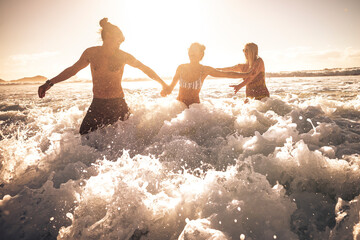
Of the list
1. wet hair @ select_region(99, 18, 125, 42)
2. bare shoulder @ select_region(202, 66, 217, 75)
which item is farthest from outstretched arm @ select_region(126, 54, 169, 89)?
bare shoulder @ select_region(202, 66, 217, 75)

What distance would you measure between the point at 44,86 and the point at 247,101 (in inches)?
186

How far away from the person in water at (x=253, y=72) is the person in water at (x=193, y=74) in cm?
46

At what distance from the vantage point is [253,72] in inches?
202

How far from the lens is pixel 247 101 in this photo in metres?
5.62

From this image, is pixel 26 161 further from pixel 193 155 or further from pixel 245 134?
pixel 245 134

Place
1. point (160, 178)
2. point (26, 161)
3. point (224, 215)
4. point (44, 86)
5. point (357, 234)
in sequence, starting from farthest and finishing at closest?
point (44, 86), point (26, 161), point (160, 178), point (224, 215), point (357, 234)

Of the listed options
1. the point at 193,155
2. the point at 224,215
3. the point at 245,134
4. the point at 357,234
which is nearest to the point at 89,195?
the point at 224,215

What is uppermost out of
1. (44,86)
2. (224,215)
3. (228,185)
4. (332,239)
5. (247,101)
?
(44,86)

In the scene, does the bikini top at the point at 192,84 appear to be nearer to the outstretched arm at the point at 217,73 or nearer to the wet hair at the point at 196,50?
the outstretched arm at the point at 217,73

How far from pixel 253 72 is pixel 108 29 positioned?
349 cm

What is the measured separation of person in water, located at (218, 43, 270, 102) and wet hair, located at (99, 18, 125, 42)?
2760 millimetres

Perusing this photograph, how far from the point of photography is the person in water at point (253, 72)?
5094 mm

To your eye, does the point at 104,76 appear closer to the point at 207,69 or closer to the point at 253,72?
the point at 207,69

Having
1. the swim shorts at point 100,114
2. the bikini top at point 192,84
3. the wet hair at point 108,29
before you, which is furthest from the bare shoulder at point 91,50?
the bikini top at point 192,84
